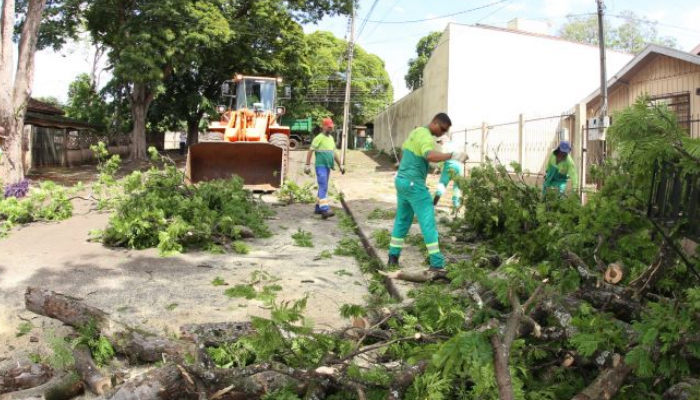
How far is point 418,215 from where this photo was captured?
5934mm

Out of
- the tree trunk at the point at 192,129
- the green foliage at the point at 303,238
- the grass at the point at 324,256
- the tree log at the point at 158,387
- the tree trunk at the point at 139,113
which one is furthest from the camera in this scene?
the tree trunk at the point at 192,129

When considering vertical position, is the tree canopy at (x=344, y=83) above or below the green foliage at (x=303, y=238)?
above

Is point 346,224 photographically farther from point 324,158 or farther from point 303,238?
point 303,238

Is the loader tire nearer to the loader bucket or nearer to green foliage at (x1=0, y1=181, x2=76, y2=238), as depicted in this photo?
the loader bucket

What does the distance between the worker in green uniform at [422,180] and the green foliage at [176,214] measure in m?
2.37

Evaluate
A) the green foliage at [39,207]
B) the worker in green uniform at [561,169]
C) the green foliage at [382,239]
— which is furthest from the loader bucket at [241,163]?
the worker in green uniform at [561,169]

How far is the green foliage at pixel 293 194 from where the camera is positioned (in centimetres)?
1202

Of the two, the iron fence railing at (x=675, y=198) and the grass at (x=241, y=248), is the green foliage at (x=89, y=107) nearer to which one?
the grass at (x=241, y=248)

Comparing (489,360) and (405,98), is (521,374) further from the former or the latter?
(405,98)

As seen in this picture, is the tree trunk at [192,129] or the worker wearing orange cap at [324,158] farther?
the tree trunk at [192,129]

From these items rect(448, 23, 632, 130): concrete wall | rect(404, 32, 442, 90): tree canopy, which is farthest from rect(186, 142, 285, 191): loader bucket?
rect(404, 32, 442, 90): tree canopy

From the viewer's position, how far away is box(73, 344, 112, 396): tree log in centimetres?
324

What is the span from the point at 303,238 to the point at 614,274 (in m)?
4.79

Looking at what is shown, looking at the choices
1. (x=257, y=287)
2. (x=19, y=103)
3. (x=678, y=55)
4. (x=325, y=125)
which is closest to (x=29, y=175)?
(x=19, y=103)
